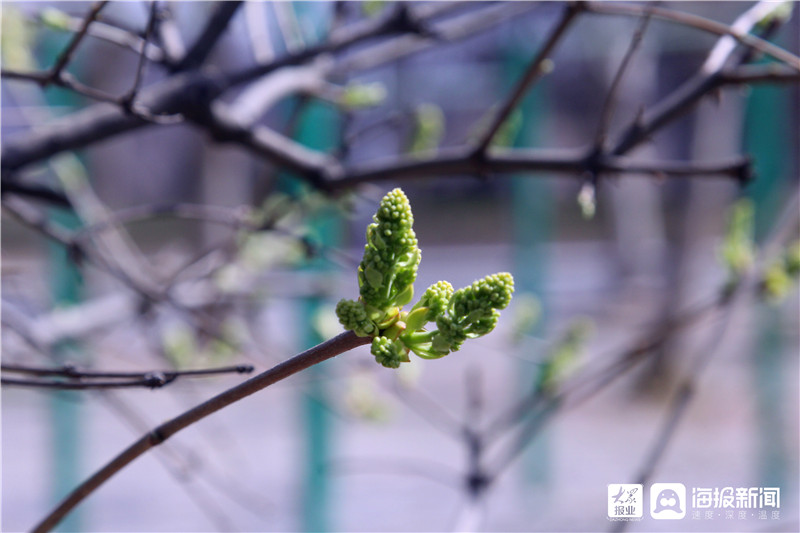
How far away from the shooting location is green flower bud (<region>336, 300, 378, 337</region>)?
31 centimetres

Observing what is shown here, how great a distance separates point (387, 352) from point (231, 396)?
0.24ft

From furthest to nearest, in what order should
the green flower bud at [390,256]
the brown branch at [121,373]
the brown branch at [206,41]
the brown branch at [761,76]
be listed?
the brown branch at [206,41] → the brown branch at [761,76] → the brown branch at [121,373] → the green flower bud at [390,256]

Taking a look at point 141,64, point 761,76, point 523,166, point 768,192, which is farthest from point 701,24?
point 768,192

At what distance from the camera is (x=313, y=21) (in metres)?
1.97

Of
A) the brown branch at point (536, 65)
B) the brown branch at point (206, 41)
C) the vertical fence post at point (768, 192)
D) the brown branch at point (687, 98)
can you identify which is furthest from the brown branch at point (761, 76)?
the vertical fence post at point (768, 192)

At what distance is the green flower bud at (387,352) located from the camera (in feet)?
1.01

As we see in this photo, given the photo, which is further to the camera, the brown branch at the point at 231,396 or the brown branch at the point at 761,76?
the brown branch at the point at 761,76

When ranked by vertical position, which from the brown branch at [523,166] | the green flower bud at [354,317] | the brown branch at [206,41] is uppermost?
the brown branch at [206,41]

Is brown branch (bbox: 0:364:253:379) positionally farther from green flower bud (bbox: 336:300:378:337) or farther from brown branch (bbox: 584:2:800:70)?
brown branch (bbox: 584:2:800:70)

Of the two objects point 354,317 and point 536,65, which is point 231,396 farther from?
point 536,65

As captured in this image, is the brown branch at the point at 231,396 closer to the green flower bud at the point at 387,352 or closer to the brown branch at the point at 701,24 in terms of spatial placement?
the green flower bud at the point at 387,352

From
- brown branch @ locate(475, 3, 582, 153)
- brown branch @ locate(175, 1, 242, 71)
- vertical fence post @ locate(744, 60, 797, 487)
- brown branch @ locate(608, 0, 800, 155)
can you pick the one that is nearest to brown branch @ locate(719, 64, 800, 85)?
brown branch @ locate(608, 0, 800, 155)

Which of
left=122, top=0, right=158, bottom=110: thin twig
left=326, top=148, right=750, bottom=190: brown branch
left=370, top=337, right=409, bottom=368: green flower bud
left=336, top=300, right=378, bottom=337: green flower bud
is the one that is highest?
left=326, top=148, right=750, bottom=190: brown branch

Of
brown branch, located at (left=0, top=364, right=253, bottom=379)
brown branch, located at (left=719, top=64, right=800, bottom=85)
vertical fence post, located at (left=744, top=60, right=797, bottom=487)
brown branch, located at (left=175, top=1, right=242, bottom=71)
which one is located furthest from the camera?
vertical fence post, located at (left=744, top=60, right=797, bottom=487)
